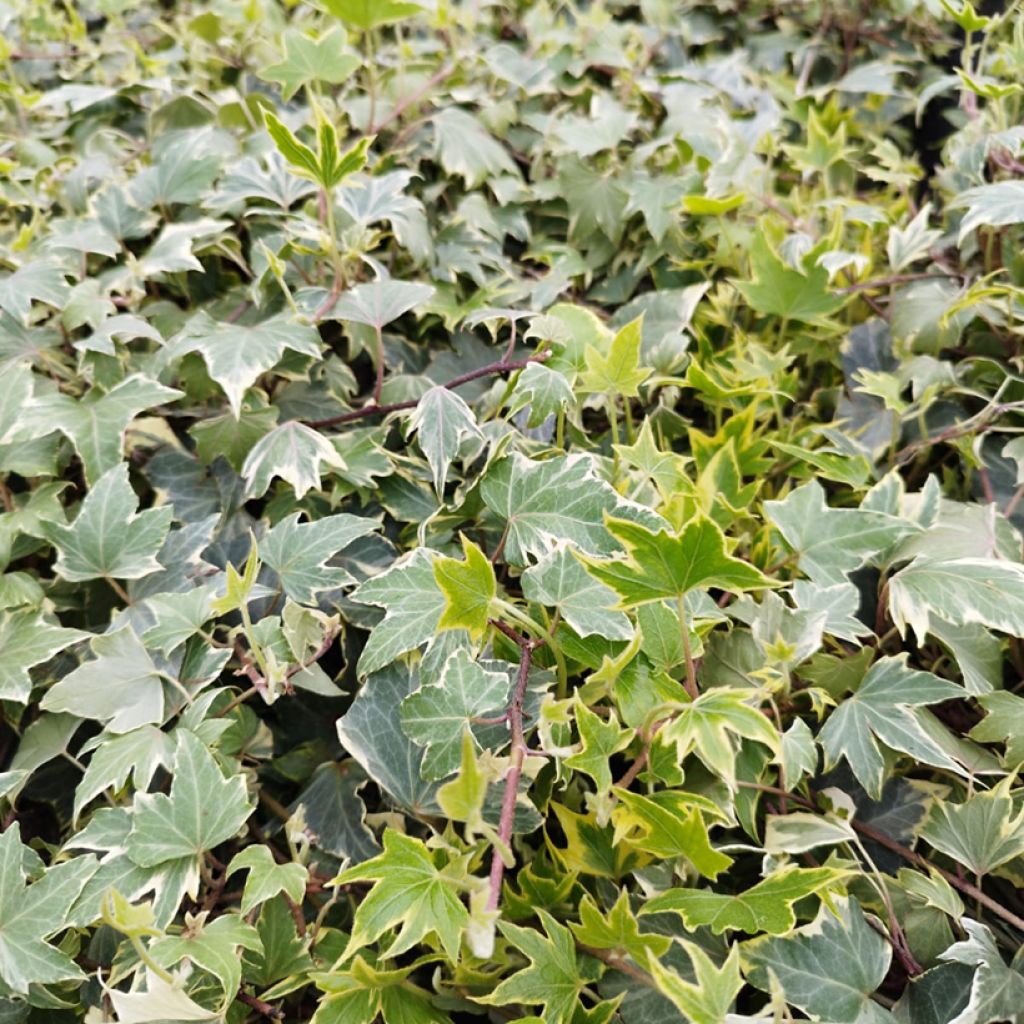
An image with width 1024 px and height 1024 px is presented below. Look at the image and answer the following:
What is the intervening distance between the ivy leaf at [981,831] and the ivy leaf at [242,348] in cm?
70

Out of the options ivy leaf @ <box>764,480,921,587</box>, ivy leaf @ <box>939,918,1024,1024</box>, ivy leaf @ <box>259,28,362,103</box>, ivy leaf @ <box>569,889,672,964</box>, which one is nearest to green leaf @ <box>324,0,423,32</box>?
ivy leaf @ <box>259,28,362,103</box>

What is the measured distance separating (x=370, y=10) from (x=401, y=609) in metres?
0.75

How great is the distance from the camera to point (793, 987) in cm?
65

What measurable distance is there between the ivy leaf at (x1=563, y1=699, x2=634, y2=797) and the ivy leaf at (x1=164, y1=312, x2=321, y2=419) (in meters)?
0.45

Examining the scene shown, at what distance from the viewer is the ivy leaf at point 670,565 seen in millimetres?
571

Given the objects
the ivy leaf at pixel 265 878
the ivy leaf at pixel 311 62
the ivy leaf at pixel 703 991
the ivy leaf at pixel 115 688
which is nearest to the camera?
the ivy leaf at pixel 703 991

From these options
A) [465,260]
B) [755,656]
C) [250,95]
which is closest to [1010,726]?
[755,656]

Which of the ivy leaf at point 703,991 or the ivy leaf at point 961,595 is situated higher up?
the ivy leaf at point 961,595

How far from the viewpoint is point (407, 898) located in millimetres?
567

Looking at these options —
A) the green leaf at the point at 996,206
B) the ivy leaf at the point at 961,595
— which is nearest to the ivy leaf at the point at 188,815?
the ivy leaf at the point at 961,595

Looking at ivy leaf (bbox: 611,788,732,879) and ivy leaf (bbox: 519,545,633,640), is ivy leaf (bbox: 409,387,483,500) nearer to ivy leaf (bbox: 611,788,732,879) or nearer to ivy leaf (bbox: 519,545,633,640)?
ivy leaf (bbox: 519,545,633,640)

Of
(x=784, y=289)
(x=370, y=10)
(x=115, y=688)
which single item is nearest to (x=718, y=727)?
(x=115, y=688)

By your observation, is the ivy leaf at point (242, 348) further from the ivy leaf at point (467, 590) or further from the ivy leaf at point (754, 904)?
the ivy leaf at point (754, 904)

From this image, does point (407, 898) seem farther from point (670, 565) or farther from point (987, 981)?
point (987, 981)
